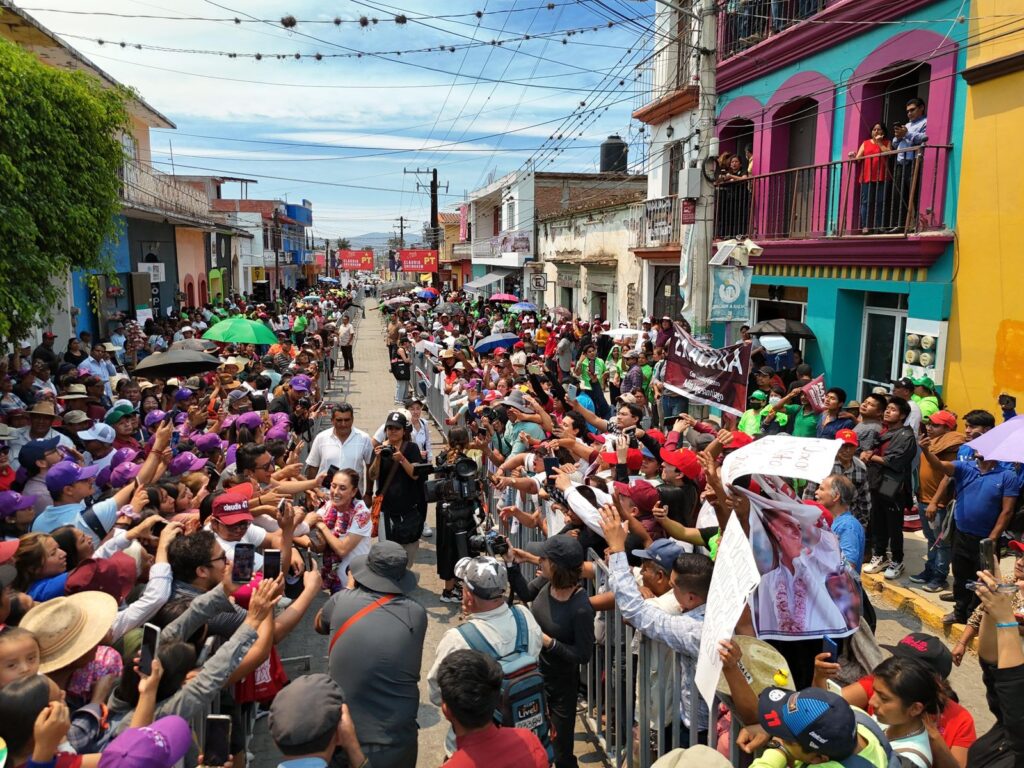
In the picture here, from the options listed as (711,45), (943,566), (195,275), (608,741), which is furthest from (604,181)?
(608,741)

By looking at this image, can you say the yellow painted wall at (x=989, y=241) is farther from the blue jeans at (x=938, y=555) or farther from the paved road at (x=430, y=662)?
the paved road at (x=430, y=662)

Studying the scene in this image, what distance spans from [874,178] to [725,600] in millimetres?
10149

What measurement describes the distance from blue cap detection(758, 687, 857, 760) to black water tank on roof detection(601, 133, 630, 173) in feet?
110

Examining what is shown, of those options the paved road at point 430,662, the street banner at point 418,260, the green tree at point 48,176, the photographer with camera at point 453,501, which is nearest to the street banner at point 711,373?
the paved road at point 430,662

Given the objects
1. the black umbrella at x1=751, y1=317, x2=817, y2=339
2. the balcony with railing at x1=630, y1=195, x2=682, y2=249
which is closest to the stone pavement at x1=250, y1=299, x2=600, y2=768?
the black umbrella at x1=751, y1=317, x2=817, y2=339

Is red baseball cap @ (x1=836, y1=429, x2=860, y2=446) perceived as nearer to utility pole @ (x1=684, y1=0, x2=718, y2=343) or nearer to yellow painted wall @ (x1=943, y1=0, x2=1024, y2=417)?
utility pole @ (x1=684, y1=0, x2=718, y2=343)

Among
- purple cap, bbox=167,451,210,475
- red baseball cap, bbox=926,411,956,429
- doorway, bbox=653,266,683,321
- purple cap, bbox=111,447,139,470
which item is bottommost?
purple cap, bbox=111,447,139,470

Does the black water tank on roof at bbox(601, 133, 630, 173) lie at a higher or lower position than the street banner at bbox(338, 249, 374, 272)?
higher

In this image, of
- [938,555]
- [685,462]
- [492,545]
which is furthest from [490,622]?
[938,555]

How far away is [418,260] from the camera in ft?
201

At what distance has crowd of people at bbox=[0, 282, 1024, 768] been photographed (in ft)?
9.26

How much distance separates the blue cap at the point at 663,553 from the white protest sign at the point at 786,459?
0.84 metres

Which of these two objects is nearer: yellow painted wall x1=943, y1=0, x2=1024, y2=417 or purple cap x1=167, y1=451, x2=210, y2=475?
purple cap x1=167, y1=451, x2=210, y2=475

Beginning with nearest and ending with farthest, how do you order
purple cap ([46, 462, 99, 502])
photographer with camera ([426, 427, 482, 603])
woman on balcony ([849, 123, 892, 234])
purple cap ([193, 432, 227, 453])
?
purple cap ([46, 462, 99, 502]), photographer with camera ([426, 427, 482, 603]), purple cap ([193, 432, 227, 453]), woman on balcony ([849, 123, 892, 234])
